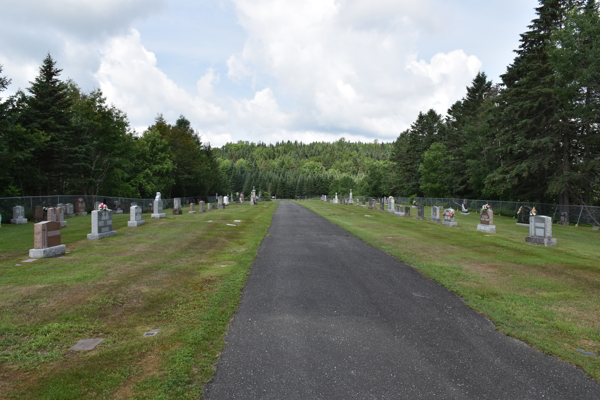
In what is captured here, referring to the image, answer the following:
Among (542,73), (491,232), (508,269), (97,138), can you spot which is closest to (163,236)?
(508,269)

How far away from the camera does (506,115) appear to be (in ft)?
105

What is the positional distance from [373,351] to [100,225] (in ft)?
46.1

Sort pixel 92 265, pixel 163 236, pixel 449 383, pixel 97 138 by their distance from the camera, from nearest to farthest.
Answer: pixel 449 383
pixel 92 265
pixel 163 236
pixel 97 138

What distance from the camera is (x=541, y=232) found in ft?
48.6

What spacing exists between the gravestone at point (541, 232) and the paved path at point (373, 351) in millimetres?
10189

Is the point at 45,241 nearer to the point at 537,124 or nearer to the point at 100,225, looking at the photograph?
the point at 100,225

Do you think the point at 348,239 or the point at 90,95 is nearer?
the point at 348,239

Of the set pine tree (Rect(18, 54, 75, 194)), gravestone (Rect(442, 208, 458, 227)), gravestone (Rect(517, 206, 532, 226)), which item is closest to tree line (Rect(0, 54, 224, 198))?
pine tree (Rect(18, 54, 75, 194))

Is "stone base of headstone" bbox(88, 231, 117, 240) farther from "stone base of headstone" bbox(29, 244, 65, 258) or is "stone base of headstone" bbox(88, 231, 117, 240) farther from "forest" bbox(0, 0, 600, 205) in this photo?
"forest" bbox(0, 0, 600, 205)

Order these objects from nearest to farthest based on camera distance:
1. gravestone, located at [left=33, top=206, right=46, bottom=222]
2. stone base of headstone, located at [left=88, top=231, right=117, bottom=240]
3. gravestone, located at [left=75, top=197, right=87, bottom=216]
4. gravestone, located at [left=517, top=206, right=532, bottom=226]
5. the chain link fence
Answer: stone base of headstone, located at [left=88, top=231, right=117, bottom=240], the chain link fence, gravestone, located at [left=33, top=206, right=46, bottom=222], gravestone, located at [left=517, top=206, right=532, bottom=226], gravestone, located at [left=75, top=197, right=87, bottom=216]

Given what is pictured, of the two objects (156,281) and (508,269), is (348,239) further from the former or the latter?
(156,281)

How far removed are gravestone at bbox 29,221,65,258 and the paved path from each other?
7221mm

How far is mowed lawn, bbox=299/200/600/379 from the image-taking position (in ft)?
16.6

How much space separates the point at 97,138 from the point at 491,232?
40.2m
